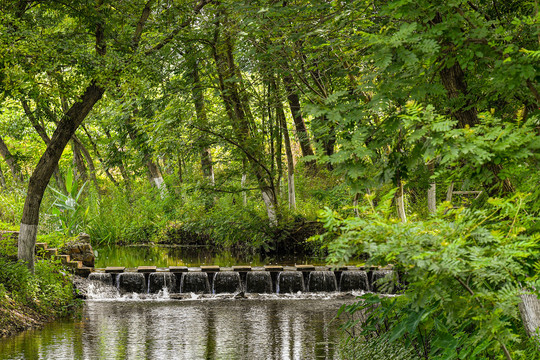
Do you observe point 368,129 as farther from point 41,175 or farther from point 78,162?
point 78,162

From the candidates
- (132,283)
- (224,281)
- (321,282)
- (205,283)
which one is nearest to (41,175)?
(132,283)

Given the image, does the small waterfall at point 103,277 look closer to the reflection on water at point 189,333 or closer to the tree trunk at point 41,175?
the reflection on water at point 189,333

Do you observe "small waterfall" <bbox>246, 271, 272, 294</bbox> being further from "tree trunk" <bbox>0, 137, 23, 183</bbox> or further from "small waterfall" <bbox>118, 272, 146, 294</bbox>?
"tree trunk" <bbox>0, 137, 23, 183</bbox>

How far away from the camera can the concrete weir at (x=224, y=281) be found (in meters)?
12.7

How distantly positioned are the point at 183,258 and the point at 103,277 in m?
4.86

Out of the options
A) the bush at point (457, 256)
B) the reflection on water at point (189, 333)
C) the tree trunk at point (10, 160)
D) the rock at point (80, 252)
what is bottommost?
the reflection on water at point (189, 333)

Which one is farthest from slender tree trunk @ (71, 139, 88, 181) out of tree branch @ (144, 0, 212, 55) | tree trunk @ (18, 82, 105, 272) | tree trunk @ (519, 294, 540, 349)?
tree trunk @ (519, 294, 540, 349)

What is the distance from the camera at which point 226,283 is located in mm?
12664

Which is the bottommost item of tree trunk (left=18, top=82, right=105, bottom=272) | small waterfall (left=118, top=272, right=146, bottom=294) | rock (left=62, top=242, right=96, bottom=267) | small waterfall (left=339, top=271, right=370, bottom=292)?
small waterfall (left=339, top=271, right=370, bottom=292)

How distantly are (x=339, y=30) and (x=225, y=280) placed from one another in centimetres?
710

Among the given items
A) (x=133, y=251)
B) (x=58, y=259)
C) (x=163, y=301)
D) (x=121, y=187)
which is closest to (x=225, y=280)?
(x=163, y=301)

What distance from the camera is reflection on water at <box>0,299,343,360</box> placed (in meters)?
7.70

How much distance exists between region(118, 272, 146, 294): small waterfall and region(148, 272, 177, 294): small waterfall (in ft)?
0.50

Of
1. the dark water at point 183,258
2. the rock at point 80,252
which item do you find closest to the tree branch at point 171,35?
the rock at point 80,252
